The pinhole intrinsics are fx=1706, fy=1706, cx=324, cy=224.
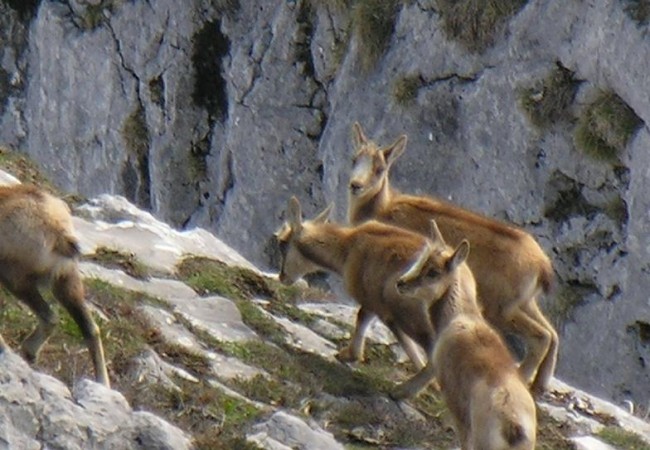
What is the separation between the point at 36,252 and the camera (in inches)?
435

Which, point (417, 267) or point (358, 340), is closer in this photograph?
point (417, 267)

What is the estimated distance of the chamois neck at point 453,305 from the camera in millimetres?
12828

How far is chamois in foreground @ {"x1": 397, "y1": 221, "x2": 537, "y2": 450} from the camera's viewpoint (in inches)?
425

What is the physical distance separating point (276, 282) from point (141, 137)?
15.9 m

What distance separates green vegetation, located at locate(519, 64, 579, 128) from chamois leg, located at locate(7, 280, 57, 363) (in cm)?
1566

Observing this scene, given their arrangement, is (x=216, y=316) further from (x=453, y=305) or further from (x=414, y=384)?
(x=453, y=305)

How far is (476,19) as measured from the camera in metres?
27.3

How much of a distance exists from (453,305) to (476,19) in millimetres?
15003

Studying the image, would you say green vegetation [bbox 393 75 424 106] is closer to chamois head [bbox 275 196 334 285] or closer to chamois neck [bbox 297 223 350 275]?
chamois head [bbox 275 196 334 285]

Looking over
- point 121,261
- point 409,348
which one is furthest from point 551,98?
point 409,348

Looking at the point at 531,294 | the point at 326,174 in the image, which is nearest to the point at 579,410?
the point at 531,294

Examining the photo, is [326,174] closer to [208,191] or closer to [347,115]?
[347,115]

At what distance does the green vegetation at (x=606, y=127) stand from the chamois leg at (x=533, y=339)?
433 inches

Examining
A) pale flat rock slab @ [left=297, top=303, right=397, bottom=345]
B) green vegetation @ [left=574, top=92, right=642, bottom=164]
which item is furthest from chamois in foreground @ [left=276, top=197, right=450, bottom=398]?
green vegetation @ [left=574, top=92, right=642, bottom=164]
